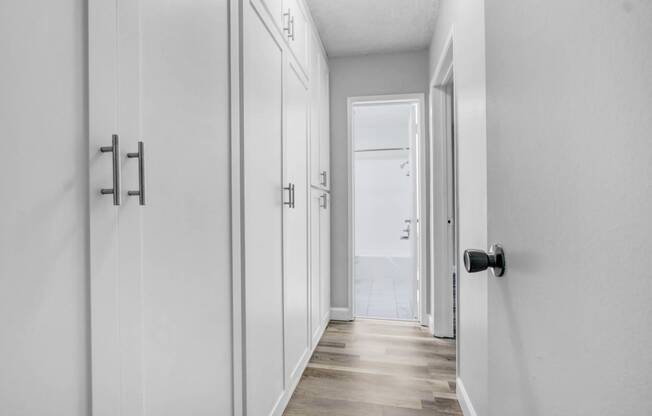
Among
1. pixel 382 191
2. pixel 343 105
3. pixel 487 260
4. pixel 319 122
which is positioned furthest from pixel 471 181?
pixel 382 191

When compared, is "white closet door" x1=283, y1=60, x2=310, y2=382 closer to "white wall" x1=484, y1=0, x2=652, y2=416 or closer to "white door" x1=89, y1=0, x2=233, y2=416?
"white door" x1=89, y1=0, x2=233, y2=416

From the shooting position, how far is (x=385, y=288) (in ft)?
14.8

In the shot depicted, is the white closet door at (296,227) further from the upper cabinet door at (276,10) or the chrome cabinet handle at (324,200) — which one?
the chrome cabinet handle at (324,200)

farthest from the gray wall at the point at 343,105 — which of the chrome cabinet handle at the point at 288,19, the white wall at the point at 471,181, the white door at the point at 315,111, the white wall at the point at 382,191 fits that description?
the white wall at the point at 382,191

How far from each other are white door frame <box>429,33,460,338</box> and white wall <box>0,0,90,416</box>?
2.49 meters

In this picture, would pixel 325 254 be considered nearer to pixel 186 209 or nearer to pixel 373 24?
pixel 373 24

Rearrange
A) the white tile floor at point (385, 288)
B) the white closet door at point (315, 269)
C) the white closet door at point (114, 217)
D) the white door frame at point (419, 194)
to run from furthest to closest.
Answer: the white tile floor at point (385, 288) → the white door frame at point (419, 194) → the white closet door at point (315, 269) → the white closet door at point (114, 217)

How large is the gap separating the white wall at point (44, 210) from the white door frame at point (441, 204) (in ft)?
8.18

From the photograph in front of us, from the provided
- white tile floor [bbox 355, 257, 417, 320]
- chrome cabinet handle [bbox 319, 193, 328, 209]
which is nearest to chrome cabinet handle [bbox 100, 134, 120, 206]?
chrome cabinet handle [bbox 319, 193, 328, 209]

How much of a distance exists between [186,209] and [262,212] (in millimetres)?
546

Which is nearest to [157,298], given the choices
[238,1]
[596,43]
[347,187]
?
[596,43]

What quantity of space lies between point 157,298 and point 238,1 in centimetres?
104

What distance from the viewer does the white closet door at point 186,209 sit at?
78 centimetres

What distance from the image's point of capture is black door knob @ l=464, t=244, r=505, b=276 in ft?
2.01
